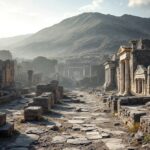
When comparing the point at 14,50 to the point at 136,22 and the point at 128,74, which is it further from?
the point at 128,74

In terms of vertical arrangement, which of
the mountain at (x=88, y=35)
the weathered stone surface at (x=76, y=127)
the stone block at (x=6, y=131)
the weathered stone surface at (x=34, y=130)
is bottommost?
the weathered stone surface at (x=76, y=127)

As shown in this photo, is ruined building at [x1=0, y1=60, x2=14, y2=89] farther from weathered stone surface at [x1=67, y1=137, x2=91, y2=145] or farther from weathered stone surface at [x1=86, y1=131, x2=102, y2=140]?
weathered stone surface at [x1=67, y1=137, x2=91, y2=145]

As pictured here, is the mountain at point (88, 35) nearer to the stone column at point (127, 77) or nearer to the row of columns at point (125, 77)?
the row of columns at point (125, 77)

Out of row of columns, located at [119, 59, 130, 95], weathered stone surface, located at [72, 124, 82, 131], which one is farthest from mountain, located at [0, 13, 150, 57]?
weathered stone surface, located at [72, 124, 82, 131]

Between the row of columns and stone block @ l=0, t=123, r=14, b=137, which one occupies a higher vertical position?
the row of columns

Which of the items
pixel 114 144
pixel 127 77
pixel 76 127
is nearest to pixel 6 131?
pixel 76 127

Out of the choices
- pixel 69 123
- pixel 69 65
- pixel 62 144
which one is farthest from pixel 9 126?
pixel 69 65

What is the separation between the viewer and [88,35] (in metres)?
124

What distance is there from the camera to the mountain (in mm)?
110375

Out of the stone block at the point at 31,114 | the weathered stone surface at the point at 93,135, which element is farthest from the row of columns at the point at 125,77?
the weathered stone surface at the point at 93,135

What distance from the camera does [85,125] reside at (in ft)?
33.3

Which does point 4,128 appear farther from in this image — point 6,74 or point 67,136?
point 6,74

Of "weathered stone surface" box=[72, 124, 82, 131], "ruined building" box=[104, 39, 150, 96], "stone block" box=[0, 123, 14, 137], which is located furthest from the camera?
"ruined building" box=[104, 39, 150, 96]

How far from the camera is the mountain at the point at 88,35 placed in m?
110
